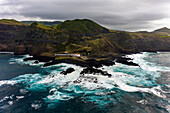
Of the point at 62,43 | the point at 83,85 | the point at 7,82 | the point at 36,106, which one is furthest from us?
the point at 62,43

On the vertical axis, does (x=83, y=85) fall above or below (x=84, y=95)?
above

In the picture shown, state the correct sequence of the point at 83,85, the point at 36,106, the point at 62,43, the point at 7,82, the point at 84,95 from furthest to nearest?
the point at 62,43
the point at 7,82
the point at 83,85
the point at 84,95
the point at 36,106

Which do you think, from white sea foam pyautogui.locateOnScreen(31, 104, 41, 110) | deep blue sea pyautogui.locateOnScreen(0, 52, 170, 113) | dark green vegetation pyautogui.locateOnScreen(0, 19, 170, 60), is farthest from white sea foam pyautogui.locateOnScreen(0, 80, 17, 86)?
dark green vegetation pyautogui.locateOnScreen(0, 19, 170, 60)

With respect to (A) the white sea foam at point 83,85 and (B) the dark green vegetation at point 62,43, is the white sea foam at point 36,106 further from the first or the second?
(B) the dark green vegetation at point 62,43

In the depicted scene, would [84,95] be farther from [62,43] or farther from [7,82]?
[62,43]

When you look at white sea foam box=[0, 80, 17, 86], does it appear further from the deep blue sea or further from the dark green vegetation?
the dark green vegetation

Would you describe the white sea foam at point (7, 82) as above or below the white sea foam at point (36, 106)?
below

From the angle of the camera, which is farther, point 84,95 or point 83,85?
point 83,85

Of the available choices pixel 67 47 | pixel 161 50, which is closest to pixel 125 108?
pixel 67 47

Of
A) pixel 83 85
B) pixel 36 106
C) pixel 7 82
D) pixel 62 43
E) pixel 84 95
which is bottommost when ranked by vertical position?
pixel 7 82

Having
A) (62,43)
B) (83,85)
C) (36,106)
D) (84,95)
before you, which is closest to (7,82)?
(36,106)

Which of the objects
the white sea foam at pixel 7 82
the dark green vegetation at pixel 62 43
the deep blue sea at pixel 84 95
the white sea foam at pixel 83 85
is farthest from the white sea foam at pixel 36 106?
the dark green vegetation at pixel 62 43
